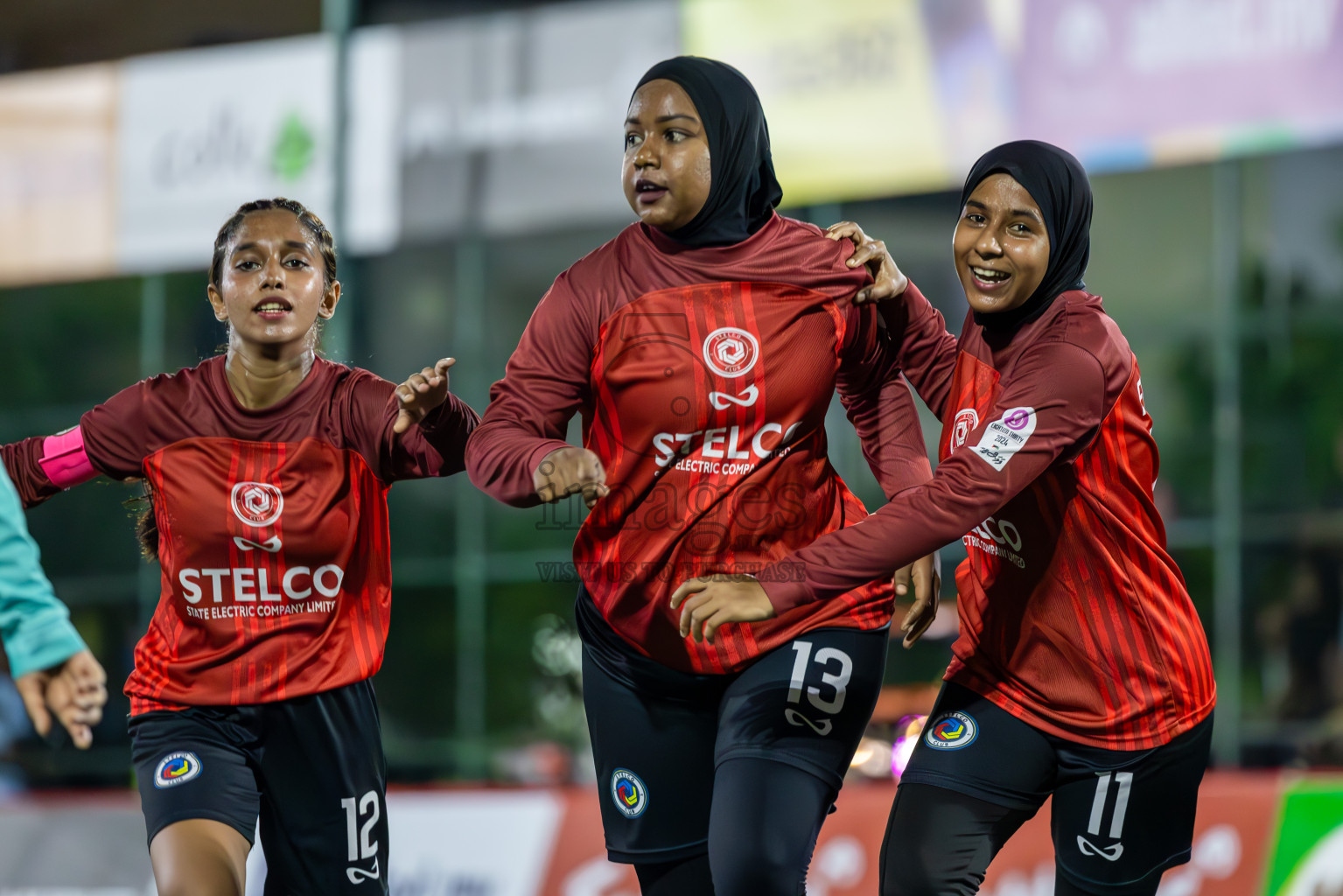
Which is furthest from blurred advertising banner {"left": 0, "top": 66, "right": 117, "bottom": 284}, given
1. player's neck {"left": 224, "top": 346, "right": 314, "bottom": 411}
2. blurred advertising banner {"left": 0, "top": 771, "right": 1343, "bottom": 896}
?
player's neck {"left": 224, "top": 346, "right": 314, "bottom": 411}

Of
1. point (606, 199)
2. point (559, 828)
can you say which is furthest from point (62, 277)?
point (559, 828)

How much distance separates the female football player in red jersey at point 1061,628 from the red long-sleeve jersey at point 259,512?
1405mm

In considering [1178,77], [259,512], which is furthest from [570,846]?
[1178,77]

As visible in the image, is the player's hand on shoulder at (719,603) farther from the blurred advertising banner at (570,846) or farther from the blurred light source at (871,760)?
the blurred light source at (871,760)

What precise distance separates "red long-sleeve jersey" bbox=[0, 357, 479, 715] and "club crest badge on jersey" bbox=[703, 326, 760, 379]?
758mm

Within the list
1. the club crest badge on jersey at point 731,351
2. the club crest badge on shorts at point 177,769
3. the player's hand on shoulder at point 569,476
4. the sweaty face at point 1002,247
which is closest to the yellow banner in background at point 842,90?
the sweaty face at point 1002,247

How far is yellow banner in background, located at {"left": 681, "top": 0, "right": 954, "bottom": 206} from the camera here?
10.7m

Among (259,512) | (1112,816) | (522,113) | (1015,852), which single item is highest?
(522,113)

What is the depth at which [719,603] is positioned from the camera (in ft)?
10.4

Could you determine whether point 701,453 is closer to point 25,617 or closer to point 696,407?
point 696,407

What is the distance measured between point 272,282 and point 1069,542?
220 centimetres

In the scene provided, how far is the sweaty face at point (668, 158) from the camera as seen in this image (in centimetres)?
350

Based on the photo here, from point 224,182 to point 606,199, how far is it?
3.46 m

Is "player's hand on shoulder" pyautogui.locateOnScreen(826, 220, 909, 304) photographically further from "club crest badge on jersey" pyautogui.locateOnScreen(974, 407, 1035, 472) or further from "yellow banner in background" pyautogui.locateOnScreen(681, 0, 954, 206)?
"yellow banner in background" pyautogui.locateOnScreen(681, 0, 954, 206)
